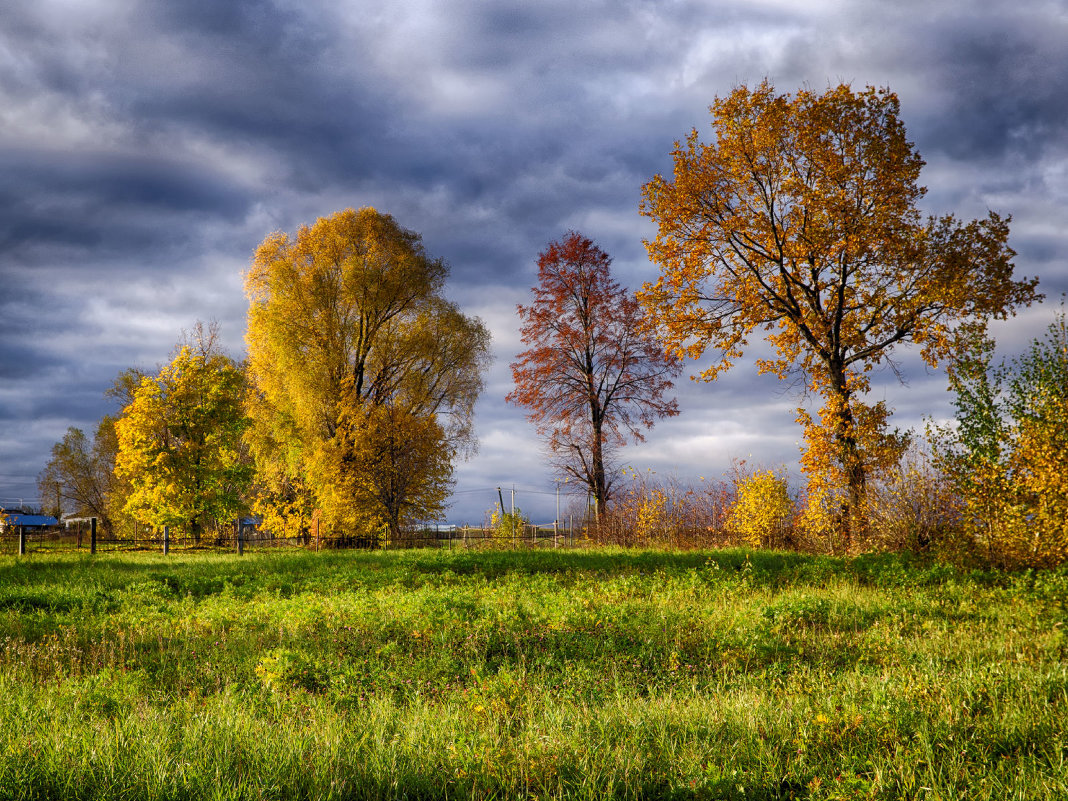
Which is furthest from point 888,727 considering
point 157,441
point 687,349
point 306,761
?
point 157,441

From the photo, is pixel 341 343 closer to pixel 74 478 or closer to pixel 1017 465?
pixel 1017 465

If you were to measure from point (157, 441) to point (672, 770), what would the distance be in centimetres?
2748

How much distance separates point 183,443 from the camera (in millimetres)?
27406

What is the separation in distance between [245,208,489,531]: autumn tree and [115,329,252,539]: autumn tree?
1.38 metres

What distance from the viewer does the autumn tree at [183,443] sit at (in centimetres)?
2602

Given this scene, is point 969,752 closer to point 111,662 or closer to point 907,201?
point 111,662

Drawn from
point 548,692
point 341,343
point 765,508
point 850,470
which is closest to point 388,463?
point 341,343

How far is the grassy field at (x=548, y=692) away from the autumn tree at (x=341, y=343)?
609 inches

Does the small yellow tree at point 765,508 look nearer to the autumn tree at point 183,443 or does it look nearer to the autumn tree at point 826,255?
the autumn tree at point 826,255

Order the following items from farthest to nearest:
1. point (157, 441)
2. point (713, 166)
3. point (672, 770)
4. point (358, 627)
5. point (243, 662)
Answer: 1. point (157, 441)
2. point (713, 166)
3. point (358, 627)
4. point (243, 662)
5. point (672, 770)

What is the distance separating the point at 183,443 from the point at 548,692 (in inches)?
1039

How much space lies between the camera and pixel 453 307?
96.3 ft

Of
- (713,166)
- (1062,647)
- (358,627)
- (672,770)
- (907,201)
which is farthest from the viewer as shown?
(713,166)

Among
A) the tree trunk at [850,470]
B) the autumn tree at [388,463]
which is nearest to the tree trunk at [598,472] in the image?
the autumn tree at [388,463]
